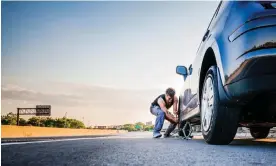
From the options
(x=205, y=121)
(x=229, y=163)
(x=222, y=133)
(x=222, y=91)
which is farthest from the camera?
(x=205, y=121)

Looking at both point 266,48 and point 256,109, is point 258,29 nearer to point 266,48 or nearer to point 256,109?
point 266,48

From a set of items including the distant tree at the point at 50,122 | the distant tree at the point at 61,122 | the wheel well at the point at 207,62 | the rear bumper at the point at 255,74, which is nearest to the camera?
the rear bumper at the point at 255,74

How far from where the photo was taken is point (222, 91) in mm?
3352

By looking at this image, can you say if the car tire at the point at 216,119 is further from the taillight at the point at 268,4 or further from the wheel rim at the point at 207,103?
the taillight at the point at 268,4

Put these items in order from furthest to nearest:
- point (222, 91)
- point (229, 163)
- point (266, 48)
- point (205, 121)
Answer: point (205, 121), point (222, 91), point (266, 48), point (229, 163)

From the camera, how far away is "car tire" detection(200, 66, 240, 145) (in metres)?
3.48

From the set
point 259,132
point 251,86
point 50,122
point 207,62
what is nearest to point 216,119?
point 251,86

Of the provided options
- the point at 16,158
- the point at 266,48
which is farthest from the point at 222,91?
the point at 16,158

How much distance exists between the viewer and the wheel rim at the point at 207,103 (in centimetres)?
379

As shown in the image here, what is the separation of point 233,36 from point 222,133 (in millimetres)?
1151

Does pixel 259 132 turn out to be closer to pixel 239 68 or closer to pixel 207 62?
pixel 207 62

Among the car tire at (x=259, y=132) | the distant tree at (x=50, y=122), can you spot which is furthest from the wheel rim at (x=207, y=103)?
the distant tree at (x=50, y=122)

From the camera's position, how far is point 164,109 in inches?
278

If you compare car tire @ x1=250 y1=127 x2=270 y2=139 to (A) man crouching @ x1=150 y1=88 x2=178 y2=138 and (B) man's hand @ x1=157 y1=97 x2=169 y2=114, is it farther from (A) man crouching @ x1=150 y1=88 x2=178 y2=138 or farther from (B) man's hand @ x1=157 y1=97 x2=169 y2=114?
(B) man's hand @ x1=157 y1=97 x2=169 y2=114
